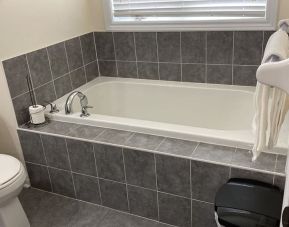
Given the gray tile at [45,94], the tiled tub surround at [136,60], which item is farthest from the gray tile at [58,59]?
the gray tile at [45,94]

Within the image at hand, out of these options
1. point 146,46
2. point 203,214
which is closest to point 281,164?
point 203,214

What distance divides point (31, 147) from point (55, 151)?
0.21m

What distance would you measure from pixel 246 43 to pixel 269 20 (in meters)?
0.22

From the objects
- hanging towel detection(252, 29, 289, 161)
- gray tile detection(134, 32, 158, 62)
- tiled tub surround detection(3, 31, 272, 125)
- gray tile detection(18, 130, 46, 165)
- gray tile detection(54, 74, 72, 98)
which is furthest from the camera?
gray tile detection(134, 32, 158, 62)

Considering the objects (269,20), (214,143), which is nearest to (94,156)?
(214,143)

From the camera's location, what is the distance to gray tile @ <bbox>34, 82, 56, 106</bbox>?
7.95ft

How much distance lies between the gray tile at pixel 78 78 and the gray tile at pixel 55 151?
716mm

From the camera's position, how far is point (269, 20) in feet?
7.56

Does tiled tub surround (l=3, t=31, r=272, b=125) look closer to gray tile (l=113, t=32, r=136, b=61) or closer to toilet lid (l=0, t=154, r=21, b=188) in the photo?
gray tile (l=113, t=32, r=136, b=61)

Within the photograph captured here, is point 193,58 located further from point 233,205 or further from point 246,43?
point 233,205

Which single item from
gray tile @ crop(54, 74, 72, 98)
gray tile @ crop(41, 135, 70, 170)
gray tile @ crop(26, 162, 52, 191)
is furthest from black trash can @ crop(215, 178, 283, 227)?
gray tile @ crop(54, 74, 72, 98)

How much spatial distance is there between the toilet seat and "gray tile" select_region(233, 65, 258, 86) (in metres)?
1.67

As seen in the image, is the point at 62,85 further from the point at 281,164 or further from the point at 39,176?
the point at 281,164

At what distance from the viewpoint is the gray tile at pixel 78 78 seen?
277cm
